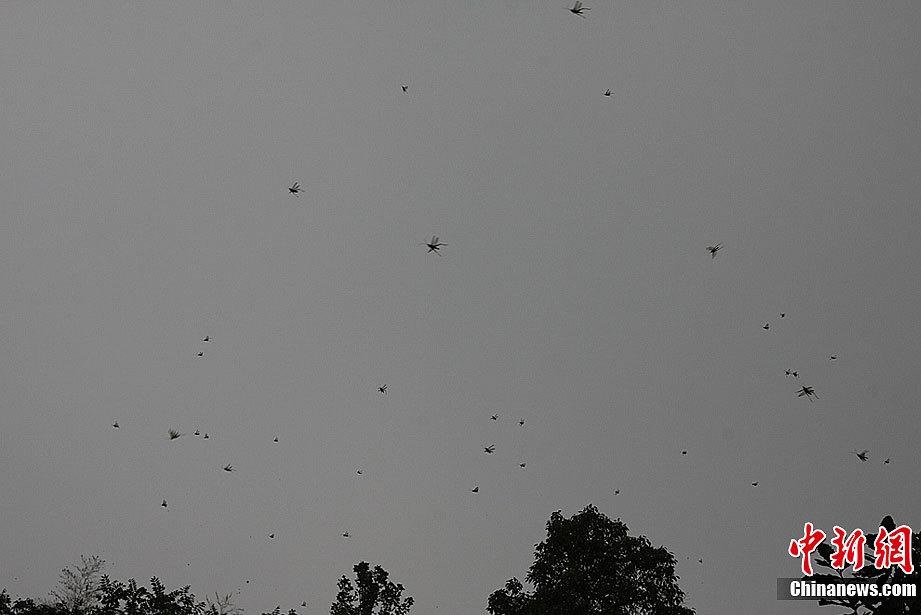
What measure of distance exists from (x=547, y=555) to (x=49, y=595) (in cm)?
2742

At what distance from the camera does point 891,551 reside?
393 inches

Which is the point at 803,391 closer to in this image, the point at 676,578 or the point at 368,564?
the point at 676,578

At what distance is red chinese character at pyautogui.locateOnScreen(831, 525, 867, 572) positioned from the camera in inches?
460

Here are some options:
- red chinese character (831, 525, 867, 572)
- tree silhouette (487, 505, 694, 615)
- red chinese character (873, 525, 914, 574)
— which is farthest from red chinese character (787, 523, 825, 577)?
tree silhouette (487, 505, 694, 615)

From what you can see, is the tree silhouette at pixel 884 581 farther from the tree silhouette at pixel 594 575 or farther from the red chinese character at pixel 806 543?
the tree silhouette at pixel 594 575

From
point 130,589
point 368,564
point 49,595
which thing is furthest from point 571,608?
point 49,595

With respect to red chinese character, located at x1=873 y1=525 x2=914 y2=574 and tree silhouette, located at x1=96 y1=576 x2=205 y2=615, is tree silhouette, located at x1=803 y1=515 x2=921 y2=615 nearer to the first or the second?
red chinese character, located at x1=873 y1=525 x2=914 y2=574

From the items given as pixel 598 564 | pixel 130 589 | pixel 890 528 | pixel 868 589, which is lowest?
pixel 868 589

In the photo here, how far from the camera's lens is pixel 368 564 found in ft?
153

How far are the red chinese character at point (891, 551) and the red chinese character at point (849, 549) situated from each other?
3.62 feet

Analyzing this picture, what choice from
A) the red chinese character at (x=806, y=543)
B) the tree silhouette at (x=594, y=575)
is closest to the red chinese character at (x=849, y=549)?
the red chinese character at (x=806, y=543)

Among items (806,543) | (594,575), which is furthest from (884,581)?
(594,575)

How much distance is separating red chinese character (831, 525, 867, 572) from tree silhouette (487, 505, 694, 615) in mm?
20940

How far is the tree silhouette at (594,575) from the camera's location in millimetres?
32969
